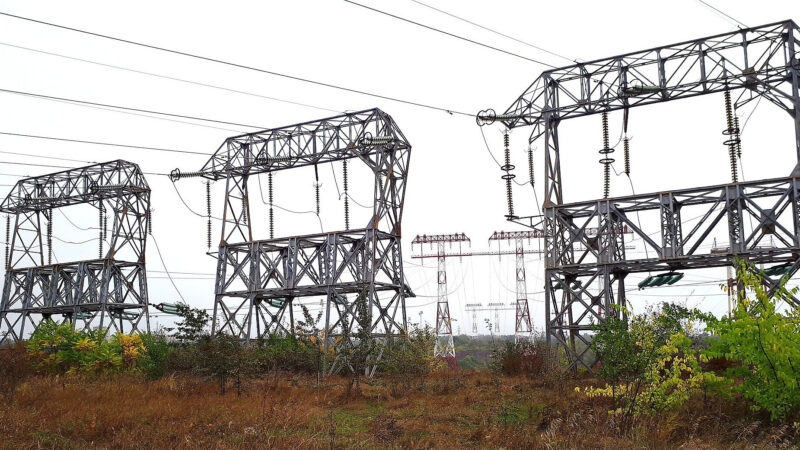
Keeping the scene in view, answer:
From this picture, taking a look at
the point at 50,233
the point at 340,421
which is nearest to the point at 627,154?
the point at 340,421

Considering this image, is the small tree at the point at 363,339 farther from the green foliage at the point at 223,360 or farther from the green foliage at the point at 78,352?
the green foliage at the point at 78,352

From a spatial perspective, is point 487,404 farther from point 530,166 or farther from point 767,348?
point 530,166

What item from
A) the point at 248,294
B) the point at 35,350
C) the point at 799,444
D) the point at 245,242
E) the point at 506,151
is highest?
the point at 506,151

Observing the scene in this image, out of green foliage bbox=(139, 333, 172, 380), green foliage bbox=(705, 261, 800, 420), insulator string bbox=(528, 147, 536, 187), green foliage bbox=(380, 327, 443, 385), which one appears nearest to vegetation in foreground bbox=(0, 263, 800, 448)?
green foliage bbox=(705, 261, 800, 420)

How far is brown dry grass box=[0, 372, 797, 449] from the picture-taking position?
11828 mm

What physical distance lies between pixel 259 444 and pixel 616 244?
16.1m

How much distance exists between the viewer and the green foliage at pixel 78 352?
24953 millimetres

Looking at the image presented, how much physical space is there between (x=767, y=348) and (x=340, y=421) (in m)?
8.66

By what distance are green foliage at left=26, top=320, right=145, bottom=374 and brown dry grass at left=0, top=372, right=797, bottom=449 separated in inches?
197

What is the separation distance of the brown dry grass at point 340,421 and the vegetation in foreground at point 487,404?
0.14 feet

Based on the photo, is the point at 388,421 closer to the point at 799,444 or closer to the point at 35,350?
the point at 799,444

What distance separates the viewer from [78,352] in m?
25.8

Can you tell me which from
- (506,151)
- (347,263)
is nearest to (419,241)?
(347,263)

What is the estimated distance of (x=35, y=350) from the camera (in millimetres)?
26797
